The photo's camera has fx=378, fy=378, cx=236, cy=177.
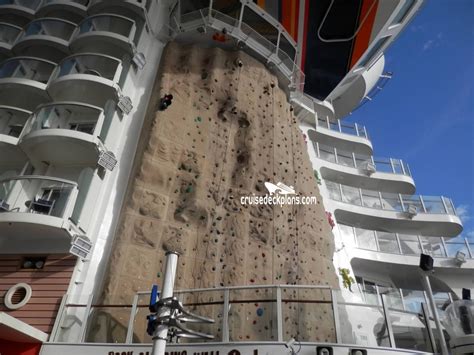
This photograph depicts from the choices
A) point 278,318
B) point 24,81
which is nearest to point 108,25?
point 24,81

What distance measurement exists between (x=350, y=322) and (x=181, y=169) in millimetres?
7175

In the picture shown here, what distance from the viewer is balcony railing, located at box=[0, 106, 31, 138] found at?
1241 centimetres

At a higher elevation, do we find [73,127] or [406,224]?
[406,224]

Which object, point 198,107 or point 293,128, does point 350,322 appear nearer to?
point 198,107

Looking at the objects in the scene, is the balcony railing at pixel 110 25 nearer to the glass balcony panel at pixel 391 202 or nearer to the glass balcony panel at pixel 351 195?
the glass balcony panel at pixel 351 195

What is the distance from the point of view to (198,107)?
13828mm

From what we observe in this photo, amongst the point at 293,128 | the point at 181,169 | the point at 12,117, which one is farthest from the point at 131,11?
the point at 293,128

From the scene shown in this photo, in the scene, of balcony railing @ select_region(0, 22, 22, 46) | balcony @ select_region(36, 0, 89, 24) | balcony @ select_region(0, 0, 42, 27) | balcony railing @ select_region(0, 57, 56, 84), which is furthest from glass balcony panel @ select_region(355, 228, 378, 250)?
balcony @ select_region(0, 0, 42, 27)

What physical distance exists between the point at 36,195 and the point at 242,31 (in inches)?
425

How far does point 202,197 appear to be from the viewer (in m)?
11.8

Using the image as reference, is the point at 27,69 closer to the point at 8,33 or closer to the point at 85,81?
the point at 85,81

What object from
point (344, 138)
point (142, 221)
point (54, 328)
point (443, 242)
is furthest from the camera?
point (344, 138)

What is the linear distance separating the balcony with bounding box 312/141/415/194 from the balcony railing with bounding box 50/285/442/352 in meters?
→ 12.9

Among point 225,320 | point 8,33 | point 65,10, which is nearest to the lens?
point 225,320
